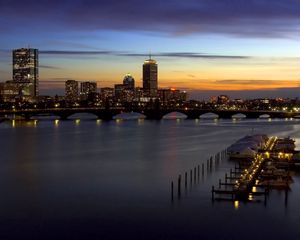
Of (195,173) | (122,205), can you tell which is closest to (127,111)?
(195,173)

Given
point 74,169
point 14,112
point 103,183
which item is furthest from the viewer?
point 14,112

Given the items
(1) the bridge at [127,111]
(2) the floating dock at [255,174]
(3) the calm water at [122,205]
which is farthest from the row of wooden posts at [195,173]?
(1) the bridge at [127,111]

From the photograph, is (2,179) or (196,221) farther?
(2,179)

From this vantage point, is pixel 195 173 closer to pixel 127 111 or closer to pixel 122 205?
pixel 122 205

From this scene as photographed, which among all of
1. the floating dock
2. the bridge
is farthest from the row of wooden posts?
the bridge

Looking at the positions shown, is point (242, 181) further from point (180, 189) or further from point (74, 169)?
point (74, 169)

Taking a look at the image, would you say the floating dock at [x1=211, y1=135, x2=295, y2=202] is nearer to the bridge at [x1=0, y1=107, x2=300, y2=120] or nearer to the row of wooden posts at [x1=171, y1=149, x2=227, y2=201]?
the row of wooden posts at [x1=171, y1=149, x2=227, y2=201]

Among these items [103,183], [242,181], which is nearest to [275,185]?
[242,181]

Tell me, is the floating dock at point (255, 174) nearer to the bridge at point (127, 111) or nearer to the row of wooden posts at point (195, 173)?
the row of wooden posts at point (195, 173)

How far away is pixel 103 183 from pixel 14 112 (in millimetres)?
76818

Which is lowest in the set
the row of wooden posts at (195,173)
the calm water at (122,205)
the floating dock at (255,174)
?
the calm water at (122,205)

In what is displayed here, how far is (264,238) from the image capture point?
19.6 m

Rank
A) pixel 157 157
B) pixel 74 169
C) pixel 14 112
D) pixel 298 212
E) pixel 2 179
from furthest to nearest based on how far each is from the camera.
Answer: pixel 14 112
pixel 157 157
pixel 74 169
pixel 2 179
pixel 298 212

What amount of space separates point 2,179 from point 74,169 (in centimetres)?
539
